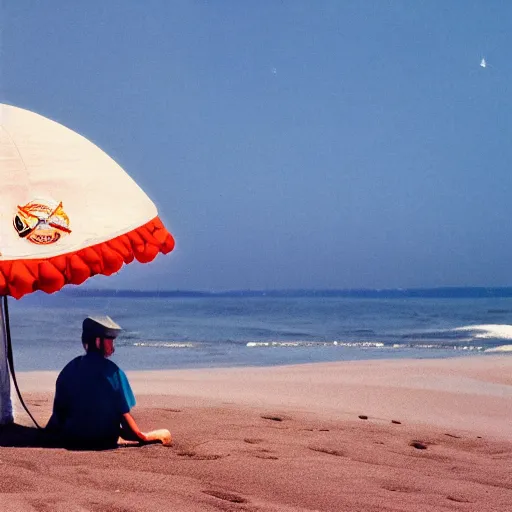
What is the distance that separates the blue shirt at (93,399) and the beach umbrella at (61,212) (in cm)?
59

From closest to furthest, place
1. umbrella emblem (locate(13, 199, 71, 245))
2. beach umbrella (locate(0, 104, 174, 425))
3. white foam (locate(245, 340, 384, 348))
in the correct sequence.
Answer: beach umbrella (locate(0, 104, 174, 425))
umbrella emblem (locate(13, 199, 71, 245))
white foam (locate(245, 340, 384, 348))

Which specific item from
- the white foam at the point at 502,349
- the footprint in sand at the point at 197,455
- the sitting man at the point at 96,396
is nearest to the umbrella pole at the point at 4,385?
the sitting man at the point at 96,396

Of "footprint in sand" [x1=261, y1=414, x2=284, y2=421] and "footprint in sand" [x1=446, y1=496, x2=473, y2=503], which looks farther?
"footprint in sand" [x1=261, y1=414, x2=284, y2=421]

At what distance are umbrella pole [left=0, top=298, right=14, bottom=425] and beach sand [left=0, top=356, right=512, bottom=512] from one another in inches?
4.4

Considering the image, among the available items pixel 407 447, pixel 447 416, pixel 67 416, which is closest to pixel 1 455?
pixel 67 416

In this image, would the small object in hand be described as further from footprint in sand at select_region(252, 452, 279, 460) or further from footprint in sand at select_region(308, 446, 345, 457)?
footprint in sand at select_region(308, 446, 345, 457)

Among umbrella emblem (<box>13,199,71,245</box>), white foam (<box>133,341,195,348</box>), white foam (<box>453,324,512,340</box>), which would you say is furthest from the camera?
white foam (<box>453,324,512,340</box>)

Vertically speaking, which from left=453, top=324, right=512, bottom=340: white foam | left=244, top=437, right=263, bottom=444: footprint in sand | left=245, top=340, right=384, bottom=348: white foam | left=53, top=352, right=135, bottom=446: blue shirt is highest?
left=53, top=352, right=135, bottom=446: blue shirt

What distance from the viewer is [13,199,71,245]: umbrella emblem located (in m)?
5.13

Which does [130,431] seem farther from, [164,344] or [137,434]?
[164,344]

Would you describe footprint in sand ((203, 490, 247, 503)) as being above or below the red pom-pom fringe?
below

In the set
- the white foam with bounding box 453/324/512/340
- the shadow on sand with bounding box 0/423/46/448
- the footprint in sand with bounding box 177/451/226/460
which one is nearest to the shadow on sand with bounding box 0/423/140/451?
the shadow on sand with bounding box 0/423/46/448

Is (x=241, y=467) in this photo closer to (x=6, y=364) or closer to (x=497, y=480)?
(x=497, y=480)

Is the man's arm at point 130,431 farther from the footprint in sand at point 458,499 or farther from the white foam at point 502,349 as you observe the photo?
the white foam at point 502,349
